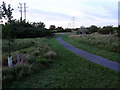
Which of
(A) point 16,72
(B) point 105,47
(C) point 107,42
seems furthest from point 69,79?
(C) point 107,42

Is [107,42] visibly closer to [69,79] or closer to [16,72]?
[69,79]

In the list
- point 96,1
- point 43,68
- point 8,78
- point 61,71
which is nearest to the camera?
point 8,78

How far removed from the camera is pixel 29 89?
14.7ft

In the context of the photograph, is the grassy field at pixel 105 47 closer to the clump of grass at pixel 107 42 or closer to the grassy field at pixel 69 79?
the clump of grass at pixel 107 42

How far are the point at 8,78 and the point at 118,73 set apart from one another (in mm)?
4282

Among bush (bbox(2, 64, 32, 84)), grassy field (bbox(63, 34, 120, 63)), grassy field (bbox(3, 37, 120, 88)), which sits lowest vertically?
grassy field (bbox(3, 37, 120, 88))

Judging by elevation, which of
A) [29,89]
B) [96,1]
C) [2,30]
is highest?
[96,1]

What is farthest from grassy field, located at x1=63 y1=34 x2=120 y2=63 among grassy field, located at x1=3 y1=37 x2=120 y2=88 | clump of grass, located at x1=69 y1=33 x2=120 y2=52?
grassy field, located at x1=3 y1=37 x2=120 y2=88

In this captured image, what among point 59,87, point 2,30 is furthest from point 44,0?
point 59,87

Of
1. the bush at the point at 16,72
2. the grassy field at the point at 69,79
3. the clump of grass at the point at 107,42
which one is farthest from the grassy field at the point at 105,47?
the bush at the point at 16,72

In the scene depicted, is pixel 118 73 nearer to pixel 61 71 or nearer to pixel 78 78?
pixel 78 78

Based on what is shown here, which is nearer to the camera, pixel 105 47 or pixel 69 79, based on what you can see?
pixel 69 79

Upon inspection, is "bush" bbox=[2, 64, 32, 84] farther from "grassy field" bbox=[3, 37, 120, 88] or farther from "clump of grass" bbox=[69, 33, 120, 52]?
"clump of grass" bbox=[69, 33, 120, 52]

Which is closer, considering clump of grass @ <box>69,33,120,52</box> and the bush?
the bush
